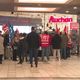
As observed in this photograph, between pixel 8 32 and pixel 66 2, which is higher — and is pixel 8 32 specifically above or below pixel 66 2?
below

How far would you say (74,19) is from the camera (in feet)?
88.4

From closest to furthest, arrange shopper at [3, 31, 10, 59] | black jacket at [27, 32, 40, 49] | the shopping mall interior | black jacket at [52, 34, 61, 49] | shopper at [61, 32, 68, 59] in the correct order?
black jacket at [27, 32, 40, 49], black jacket at [52, 34, 61, 49], the shopping mall interior, shopper at [3, 31, 10, 59], shopper at [61, 32, 68, 59]

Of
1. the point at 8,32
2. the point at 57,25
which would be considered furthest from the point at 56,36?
the point at 57,25

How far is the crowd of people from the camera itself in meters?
14.1

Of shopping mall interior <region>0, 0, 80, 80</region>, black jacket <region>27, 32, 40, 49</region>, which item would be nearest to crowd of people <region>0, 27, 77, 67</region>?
black jacket <region>27, 32, 40, 49</region>

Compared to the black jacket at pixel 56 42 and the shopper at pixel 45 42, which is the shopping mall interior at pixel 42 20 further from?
the black jacket at pixel 56 42

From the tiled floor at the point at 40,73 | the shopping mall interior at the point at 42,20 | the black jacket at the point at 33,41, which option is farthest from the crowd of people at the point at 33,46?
the tiled floor at the point at 40,73

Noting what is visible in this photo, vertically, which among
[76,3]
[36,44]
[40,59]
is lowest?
[40,59]

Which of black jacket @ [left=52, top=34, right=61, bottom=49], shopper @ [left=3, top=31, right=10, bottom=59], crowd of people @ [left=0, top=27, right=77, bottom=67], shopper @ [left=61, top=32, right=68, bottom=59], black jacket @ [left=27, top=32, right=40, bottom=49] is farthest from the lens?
shopper @ [left=61, top=32, right=68, bottom=59]

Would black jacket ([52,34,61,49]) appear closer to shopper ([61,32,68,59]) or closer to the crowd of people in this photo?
the crowd of people

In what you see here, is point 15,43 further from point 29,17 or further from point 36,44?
point 29,17

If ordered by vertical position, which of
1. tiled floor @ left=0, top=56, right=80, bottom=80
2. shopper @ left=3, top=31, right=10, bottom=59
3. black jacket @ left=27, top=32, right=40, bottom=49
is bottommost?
tiled floor @ left=0, top=56, right=80, bottom=80

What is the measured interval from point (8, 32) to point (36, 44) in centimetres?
605

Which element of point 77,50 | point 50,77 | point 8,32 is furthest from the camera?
point 77,50
